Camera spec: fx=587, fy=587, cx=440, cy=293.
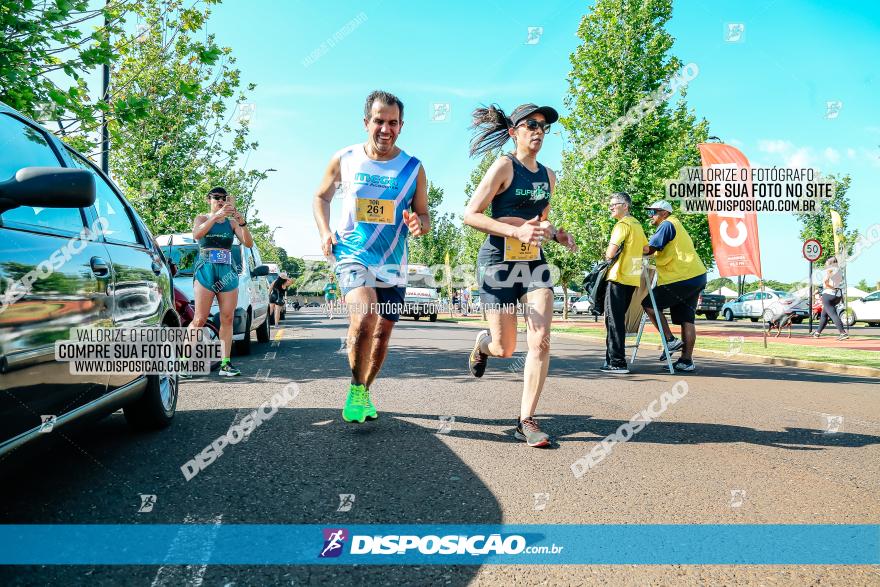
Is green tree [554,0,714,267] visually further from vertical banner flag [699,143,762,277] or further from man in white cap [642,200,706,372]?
man in white cap [642,200,706,372]

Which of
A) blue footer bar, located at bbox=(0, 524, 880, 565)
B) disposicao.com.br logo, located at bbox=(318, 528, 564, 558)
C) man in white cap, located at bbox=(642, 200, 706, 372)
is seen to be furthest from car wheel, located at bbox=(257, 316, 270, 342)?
disposicao.com.br logo, located at bbox=(318, 528, 564, 558)

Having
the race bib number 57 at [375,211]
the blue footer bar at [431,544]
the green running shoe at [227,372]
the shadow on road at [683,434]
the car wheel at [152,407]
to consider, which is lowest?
the shadow on road at [683,434]

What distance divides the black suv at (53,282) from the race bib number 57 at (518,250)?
2400mm

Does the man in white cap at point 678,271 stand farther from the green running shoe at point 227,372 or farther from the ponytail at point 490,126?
the green running shoe at point 227,372

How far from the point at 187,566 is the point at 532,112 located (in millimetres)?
3390

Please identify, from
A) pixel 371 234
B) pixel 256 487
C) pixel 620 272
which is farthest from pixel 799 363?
pixel 256 487

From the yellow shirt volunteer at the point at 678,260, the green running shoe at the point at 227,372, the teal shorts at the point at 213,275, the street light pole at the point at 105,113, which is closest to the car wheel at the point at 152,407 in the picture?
the green running shoe at the point at 227,372

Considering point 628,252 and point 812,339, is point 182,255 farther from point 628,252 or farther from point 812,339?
point 812,339

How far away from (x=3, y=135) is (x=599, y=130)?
20.8 meters

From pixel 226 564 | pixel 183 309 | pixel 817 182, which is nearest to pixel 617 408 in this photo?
pixel 226 564

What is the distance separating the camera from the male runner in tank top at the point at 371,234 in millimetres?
4199

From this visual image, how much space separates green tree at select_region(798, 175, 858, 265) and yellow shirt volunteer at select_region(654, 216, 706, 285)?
35.4m

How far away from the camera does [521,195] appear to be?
13.7 feet

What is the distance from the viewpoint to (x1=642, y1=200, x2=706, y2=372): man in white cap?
7.76 meters
